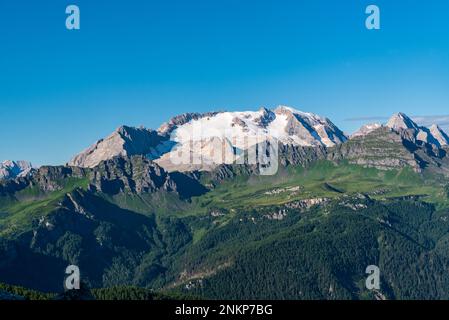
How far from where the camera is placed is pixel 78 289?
122 metres
